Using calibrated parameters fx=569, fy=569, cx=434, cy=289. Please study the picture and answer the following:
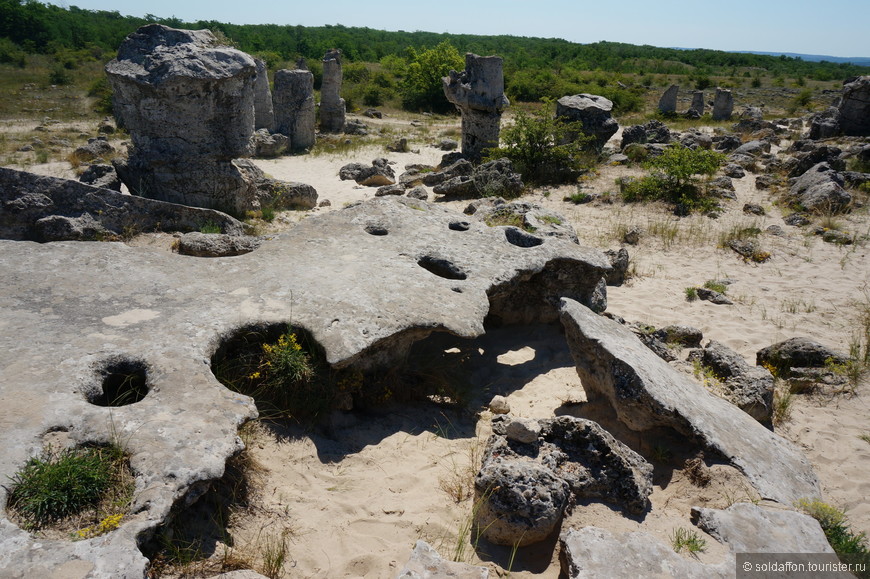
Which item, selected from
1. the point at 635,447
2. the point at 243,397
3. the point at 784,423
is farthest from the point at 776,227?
the point at 243,397

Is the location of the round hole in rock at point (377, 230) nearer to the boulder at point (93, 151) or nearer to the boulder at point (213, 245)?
the boulder at point (213, 245)

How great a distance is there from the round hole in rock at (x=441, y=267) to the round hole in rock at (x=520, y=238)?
41.1 inches

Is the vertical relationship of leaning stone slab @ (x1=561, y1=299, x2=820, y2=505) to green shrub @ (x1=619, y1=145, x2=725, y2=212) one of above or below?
below

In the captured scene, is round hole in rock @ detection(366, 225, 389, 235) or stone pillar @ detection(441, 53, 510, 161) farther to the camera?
stone pillar @ detection(441, 53, 510, 161)

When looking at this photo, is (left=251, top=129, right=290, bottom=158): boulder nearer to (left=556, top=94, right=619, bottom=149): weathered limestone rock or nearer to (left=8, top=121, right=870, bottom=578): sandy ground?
(left=556, top=94, right=619, bottom=149): weathered limestone rock

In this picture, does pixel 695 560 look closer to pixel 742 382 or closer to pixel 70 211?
pixel 742 382

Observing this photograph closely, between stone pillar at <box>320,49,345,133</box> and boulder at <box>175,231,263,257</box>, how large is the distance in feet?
45.1

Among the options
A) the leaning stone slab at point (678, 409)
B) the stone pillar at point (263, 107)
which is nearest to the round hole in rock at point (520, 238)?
the leaning stone slab at point (678, 409)

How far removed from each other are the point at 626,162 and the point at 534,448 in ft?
39.6

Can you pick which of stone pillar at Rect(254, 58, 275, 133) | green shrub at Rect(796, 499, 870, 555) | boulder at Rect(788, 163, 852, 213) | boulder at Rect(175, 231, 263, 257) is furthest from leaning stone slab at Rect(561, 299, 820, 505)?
stone pillar at Rect(254, 58, 275, 133)

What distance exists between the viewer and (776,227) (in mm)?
9703

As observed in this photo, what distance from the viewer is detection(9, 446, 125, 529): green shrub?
261 cm

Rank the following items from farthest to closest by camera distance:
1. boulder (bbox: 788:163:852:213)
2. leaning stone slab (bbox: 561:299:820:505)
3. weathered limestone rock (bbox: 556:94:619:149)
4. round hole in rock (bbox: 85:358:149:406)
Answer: weathered limestone rock (bbox: 556:94:619:149) → boulder (bbox: 788:163:852:213) → leaning stone slab (bbox: 561:299:820:505) → round hole in rock (bbox: 85:358:149:406)

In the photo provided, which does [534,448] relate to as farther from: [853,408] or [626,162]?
[626,162]
